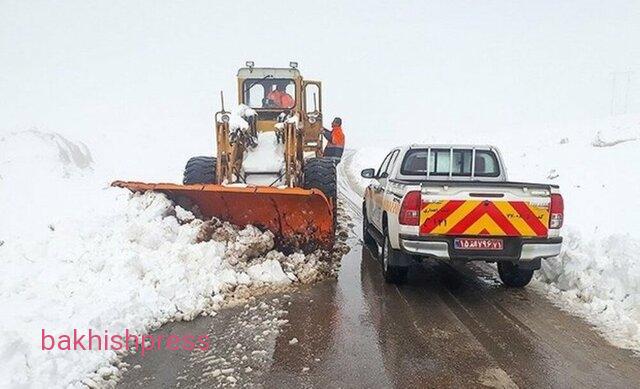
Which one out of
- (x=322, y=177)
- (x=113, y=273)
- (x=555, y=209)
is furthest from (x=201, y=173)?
(x=555, y=209)

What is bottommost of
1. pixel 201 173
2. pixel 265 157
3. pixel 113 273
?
pixel 113 273

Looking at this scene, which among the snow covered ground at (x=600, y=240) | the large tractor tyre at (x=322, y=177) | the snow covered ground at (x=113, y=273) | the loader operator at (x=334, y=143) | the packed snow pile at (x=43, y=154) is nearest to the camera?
the snow covered ground at (x=113, y=273)

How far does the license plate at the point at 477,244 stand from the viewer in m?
5.23

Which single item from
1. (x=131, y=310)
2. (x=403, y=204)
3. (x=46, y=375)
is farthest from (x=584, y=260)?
(x=46, y=375)

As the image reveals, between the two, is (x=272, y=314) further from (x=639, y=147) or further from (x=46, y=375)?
(x=639, y=147)

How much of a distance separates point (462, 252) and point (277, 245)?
2743 mm

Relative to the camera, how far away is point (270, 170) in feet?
27.7

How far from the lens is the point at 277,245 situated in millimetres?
6879

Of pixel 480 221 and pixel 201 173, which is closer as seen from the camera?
pixel 480 221

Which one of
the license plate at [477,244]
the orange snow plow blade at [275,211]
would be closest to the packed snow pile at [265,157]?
the orange snow plow blade at [275,211]

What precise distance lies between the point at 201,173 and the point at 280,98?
2640mm

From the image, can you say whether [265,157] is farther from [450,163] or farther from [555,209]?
[555,209]

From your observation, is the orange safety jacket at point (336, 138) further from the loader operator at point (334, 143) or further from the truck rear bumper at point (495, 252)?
the truck rear bumper at point (495, 252)

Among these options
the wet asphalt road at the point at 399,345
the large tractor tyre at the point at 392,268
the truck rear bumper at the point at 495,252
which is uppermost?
the truck rear bumper at the point at 495,252
